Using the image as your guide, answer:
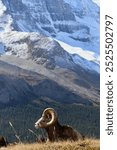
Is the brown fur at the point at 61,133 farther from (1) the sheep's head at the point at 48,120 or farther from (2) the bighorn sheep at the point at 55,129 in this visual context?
(1) the sheep's head at the point at 48,120

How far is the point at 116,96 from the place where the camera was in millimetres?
8859

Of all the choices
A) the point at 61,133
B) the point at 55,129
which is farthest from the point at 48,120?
the point at 61,133

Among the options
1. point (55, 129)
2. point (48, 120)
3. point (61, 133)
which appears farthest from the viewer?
point (48, 120)

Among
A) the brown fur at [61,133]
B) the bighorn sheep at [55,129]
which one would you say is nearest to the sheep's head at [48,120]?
the bighorn sheep at [55,129]

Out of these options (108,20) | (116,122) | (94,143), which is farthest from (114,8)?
(94,143)

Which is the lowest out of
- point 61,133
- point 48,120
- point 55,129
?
point 61,133

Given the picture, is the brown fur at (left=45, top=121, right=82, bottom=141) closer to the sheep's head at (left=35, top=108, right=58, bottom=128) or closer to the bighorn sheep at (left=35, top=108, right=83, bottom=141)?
the bighorn sheep at (left=35, top=108, right=83, bottom=141)

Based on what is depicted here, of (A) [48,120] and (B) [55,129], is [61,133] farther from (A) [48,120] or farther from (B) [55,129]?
(A) [48,120]

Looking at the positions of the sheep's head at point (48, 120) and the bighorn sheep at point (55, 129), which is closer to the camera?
the bighorn sheep at point (55, 129)

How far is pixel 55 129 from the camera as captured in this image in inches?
887

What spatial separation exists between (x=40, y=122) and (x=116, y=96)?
15.6 m

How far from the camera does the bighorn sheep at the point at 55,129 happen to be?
2104cm

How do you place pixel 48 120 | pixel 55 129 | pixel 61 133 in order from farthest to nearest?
pixel 48 120
pixel 55 129
pixel 61 133

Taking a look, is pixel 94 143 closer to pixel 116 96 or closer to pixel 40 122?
pixel 116 96
